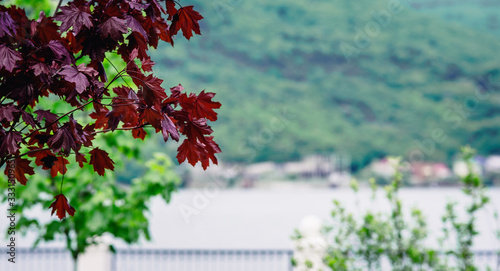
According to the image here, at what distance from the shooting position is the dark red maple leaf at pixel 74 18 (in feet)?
5.57

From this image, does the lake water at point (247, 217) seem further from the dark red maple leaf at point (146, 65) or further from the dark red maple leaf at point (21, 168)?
the dark red maple leaf at point (146, 65)

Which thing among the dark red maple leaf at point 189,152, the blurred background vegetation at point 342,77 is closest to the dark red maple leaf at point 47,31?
the dark red maple leaf at point 189,152

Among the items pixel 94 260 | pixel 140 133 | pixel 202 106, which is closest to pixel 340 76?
pixel 94 260

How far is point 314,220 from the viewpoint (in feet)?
22.3

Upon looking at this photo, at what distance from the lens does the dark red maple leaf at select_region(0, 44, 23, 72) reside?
162 cm

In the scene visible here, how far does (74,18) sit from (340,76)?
6856cm

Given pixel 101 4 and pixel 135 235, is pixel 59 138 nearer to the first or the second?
pixel 101 4

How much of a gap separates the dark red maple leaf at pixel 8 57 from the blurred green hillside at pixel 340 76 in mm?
52201

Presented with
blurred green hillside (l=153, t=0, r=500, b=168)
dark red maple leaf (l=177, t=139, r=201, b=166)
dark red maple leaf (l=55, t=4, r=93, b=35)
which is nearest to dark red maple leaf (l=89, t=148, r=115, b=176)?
dark red maple leaf (l=177, t=139, r=201, b=166)

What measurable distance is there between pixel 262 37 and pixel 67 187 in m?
64.1

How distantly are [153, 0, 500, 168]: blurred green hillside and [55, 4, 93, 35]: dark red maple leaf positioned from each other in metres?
52.1

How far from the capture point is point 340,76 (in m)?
68.9

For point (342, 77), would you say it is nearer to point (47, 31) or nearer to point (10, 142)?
point (47, 31)

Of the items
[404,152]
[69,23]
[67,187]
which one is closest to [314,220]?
[67,187]
